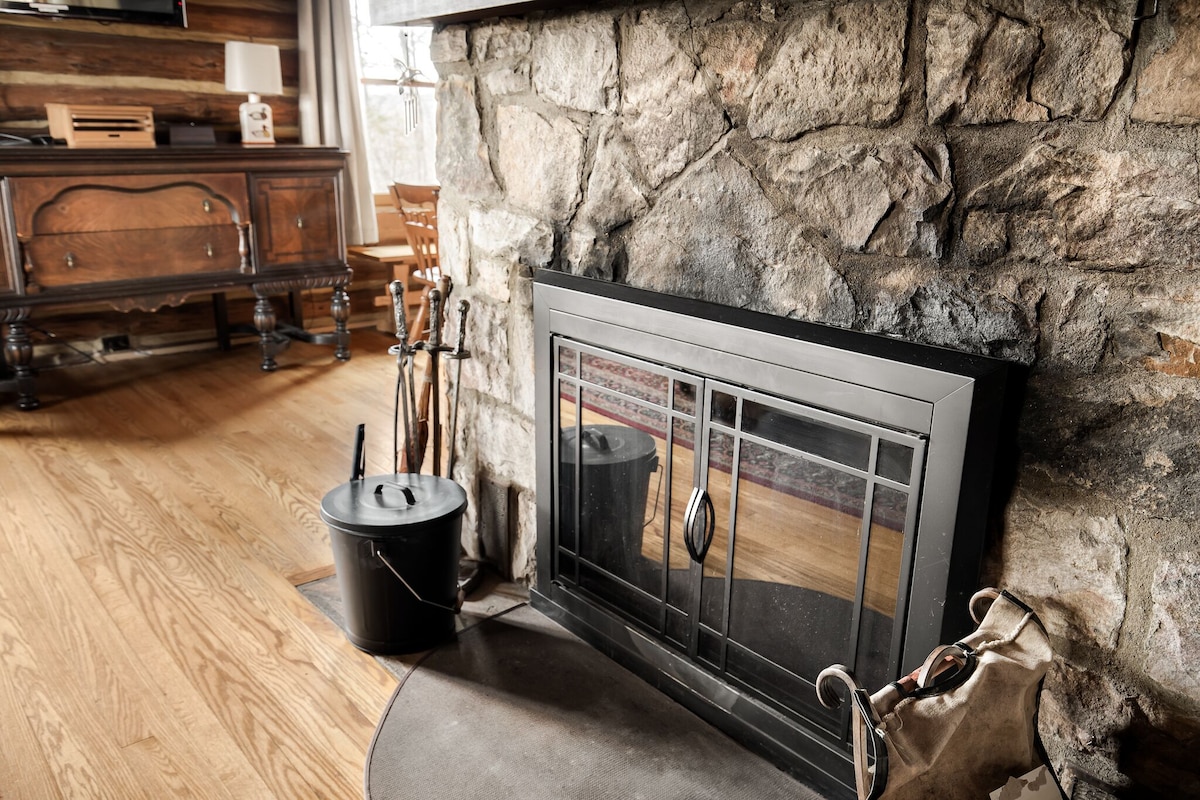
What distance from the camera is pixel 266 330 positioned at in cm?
414

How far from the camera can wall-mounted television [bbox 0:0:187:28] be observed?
3644 mm

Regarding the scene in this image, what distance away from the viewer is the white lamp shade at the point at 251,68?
3.94 m

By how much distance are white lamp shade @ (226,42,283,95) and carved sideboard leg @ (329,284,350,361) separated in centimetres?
91

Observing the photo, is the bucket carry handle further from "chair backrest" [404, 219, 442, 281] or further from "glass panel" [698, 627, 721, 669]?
"chair backrest" [404, 219, 442, 281]

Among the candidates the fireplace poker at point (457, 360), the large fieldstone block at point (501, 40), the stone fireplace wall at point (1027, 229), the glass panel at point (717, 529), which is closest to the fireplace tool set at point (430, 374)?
the fireplace poker at point (457, 360)

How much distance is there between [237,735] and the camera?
1.73 m

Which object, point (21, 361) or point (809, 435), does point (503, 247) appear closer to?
point (809, 435)

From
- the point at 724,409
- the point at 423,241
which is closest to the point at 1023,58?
the point at 724,409

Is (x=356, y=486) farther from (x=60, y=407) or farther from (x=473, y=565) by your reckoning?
(x=60, y=407)

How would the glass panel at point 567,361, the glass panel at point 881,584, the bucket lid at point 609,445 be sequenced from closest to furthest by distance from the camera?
the glass panel at point 881,584 → the bucket lid at point 609,445 → the glass panel at point 567,361

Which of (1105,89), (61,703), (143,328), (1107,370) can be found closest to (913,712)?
(1107,370)

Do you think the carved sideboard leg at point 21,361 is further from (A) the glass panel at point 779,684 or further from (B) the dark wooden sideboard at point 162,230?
(A) the glass panel at point 779,684

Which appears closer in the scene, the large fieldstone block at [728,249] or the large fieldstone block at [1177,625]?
the large fieldstone block at [1177,625]

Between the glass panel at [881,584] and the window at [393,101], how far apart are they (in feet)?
12.9
